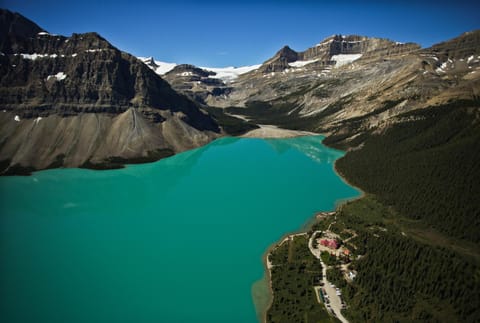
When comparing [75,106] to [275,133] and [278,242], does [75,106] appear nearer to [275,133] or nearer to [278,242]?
[275,133]

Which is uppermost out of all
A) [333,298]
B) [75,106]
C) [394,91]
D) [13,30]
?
[13,30]

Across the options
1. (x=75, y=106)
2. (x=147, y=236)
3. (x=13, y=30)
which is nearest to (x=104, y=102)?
(x=75, y=106)

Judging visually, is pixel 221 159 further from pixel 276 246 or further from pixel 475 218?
pixel 475 218

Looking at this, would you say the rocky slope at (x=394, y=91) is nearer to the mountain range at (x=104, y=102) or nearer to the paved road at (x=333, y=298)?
the mountain range at (x=104, y=102)

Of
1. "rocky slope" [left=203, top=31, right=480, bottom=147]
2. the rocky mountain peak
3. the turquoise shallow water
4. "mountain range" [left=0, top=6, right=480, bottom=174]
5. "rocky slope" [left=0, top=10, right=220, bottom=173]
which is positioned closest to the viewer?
the turquoise shallow water

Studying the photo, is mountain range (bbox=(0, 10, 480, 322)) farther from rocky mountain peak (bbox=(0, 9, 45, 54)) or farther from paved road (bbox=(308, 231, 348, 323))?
paved road (bbox=(308, 231, 348, 323))

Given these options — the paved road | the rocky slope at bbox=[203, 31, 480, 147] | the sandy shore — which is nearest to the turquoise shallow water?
the paved road

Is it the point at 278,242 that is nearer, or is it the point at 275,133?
the point at 278,242
